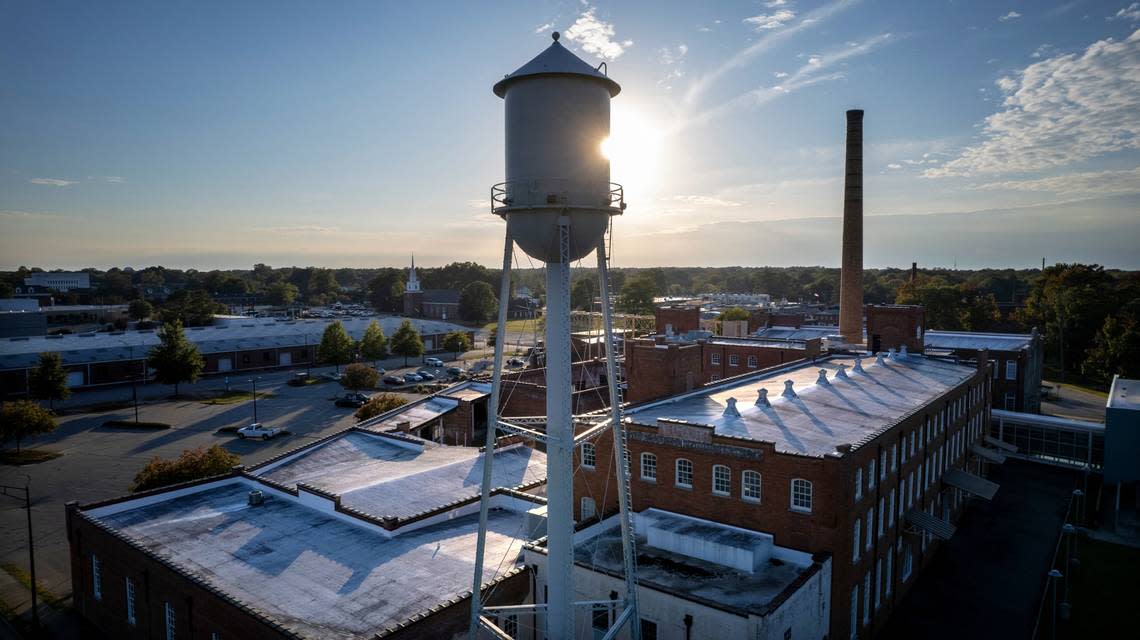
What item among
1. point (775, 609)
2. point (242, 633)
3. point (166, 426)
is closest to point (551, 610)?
point (775, 609)

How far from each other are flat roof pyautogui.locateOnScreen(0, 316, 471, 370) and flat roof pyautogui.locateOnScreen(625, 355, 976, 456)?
71.8 metres

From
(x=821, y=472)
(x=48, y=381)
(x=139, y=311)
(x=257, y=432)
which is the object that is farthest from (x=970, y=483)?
(x=139, y=311)

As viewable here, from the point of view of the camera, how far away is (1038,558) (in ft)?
109

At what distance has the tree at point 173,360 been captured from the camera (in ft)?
225

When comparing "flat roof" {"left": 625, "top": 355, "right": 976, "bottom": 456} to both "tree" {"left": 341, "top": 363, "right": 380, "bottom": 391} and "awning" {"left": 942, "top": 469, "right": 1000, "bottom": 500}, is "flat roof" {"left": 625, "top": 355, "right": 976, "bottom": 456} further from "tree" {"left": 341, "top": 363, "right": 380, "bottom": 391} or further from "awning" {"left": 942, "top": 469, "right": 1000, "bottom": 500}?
"tree" {"left": 341, "top": 363, "right": 380, "bottom": 391}

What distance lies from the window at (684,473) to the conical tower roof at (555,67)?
559 inches

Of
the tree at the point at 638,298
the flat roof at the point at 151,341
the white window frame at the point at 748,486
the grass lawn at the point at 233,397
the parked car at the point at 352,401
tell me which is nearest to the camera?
the white window frame at the point at 748,486

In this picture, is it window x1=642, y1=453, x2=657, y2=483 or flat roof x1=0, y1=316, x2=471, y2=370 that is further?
flat roof x1=0, y1=316, x2=471, y2=370

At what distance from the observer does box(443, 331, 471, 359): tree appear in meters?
101

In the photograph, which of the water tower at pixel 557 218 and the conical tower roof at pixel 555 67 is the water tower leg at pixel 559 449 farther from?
the conical tower roof at pixel 555 67

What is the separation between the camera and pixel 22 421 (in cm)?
4719

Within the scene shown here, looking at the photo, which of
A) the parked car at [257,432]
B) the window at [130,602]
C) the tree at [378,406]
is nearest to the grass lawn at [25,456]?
the parked car at [257,432]

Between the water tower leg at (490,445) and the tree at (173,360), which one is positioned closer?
the water tower leg at (490,445)

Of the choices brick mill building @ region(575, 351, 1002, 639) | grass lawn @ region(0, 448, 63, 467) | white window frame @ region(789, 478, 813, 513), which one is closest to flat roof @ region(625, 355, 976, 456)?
brick mill building @ region(575, 351, 1002, 639)
